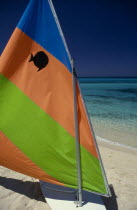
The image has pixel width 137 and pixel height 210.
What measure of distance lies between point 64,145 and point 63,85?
75 cm

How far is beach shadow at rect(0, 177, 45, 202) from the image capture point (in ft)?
10.6

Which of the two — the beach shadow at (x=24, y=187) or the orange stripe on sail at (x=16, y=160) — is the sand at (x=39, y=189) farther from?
the orange stripe on sail at (x=16, y=160)

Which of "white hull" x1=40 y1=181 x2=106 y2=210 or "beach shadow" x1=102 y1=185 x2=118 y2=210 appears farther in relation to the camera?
"beach shadow" x1=102 y1=185 x2=118 y2=210

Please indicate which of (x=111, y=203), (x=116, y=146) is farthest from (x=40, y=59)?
(x=116, y=146)

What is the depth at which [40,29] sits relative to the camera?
7.18ft

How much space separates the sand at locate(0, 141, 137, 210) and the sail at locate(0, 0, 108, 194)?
0.91 m

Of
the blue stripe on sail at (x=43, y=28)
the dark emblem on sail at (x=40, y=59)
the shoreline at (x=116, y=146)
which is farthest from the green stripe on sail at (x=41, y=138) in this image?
the shoreline at (x=116, y=146)

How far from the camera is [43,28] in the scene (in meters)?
2.17

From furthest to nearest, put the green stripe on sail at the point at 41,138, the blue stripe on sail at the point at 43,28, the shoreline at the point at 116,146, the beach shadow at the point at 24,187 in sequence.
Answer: the shoreline at the point at 116,146
the beach shadow at the point at 24,187
the green stripe on sail at the point at 41,138
the blue stripe on sail at the point at 43,28

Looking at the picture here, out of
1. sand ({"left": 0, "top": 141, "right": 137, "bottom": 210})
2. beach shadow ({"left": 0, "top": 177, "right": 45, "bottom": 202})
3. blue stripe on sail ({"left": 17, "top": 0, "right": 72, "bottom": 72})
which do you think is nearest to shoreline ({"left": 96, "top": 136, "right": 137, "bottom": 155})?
sand ({"left": 0, "top": 141, "right": 137, "bottom": 210})

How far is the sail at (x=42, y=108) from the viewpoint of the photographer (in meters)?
2.17

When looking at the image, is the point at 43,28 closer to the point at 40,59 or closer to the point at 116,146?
the point at 40,59

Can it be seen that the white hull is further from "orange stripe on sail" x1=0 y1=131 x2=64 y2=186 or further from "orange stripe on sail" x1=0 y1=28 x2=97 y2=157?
"orange stripe on sail" x1=0 y1=28 x2=97 y2=157

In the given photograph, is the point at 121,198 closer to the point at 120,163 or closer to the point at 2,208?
the point at 120,163
